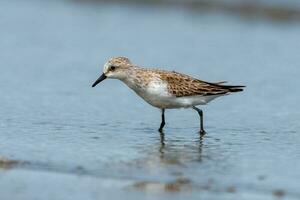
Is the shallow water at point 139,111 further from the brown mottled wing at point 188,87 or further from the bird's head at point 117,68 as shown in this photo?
the bird's head at point 117,68

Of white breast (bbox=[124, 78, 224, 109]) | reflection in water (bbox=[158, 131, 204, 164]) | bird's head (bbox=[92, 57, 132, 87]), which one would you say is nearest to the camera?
reflection in water (bbox=[158, 131, 204, 164])

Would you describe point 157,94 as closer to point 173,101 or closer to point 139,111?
point 173,101

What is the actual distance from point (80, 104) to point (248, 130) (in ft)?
9.26

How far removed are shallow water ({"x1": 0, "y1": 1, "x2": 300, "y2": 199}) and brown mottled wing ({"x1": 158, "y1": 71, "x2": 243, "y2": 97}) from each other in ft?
1.73

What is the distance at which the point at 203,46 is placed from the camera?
1930cm

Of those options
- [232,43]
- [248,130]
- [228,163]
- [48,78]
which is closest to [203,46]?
[232,43]

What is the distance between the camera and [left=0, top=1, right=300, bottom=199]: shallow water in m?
8.66

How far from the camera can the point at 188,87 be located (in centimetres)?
1162

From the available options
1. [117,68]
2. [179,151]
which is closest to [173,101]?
[117,68]

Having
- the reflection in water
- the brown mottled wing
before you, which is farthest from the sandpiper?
the reflection in water

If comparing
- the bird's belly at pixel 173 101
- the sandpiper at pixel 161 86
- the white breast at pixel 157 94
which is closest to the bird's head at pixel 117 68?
the sandpiper at pixel 161 86

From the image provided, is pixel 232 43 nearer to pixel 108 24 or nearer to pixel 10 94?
pixel 108 24

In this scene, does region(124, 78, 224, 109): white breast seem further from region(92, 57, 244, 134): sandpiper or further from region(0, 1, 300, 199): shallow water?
region(0, 1, 300, 199): shallow water

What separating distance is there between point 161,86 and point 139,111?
5.46 ft
